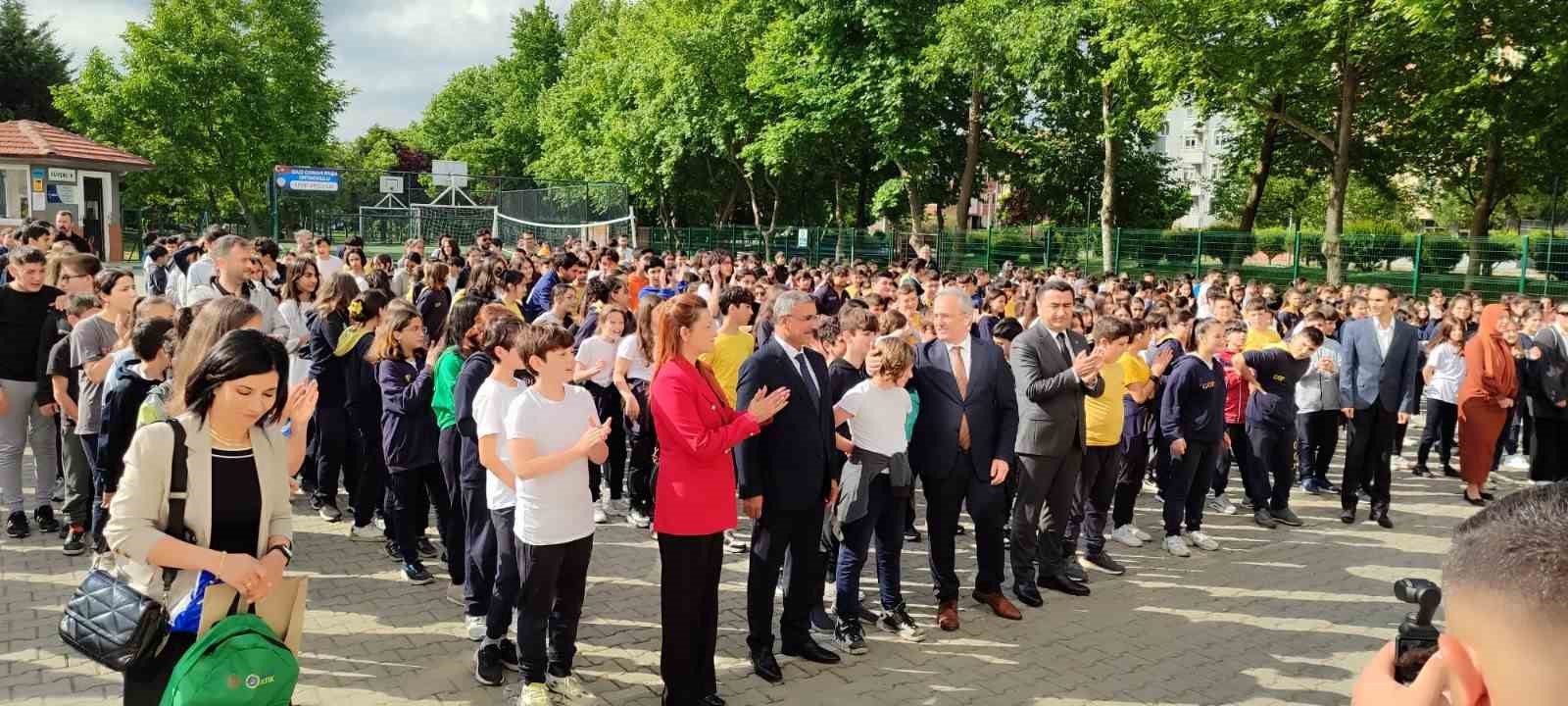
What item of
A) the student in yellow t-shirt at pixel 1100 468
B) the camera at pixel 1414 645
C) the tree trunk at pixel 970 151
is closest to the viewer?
the camera at pixel 1414 645

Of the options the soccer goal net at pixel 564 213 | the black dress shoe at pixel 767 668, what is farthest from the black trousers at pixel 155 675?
the soccer goal net at pixel 564 213

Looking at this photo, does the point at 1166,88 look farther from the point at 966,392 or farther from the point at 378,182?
the point at 378,182

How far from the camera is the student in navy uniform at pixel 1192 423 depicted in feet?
25.0

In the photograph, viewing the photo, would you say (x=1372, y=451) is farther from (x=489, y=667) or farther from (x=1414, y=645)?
(x=1414, y=645)

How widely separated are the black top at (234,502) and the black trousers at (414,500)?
2812 millimetres

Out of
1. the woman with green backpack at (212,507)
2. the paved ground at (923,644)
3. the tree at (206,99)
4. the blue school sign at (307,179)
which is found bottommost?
the paved ground at (923,644)

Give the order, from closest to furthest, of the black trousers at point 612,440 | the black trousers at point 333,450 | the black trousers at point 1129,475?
the black trousers at point 333,450
the black trousers at point 1129,475
the black trousers at point 612,440

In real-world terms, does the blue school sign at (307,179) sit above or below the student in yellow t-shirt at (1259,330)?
above

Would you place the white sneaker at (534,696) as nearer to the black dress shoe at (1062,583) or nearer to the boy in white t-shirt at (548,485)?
the boy in white t-shirt at (548,485)

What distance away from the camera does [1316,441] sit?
972 centimetres

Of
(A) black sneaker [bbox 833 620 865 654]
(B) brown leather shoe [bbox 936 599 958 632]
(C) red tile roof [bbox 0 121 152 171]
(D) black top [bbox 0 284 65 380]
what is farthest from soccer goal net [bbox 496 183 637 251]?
(A) black sneaker [bbox 833 620 865 654]

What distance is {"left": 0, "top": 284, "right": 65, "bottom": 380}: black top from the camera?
6.78 m

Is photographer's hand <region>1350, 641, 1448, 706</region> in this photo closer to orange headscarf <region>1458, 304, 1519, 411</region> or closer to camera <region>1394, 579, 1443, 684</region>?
camera <region>1394, 579, 1443, 684</region>

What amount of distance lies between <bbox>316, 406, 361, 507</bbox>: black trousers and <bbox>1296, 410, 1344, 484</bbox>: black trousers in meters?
8.58
